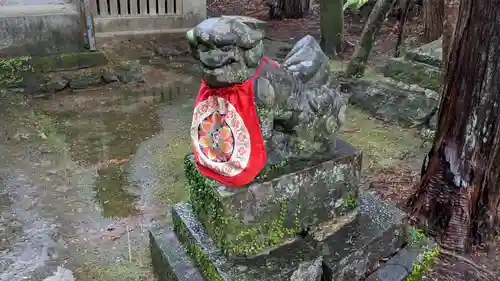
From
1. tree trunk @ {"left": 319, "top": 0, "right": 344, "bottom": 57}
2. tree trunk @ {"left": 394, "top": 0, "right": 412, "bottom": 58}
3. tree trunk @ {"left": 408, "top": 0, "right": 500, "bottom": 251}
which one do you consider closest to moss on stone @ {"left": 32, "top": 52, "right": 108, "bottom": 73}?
tree trunk @ {"left": 319, "top": 0, "right": 344, "bottom": 57}

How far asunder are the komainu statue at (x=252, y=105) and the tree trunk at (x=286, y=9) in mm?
10441

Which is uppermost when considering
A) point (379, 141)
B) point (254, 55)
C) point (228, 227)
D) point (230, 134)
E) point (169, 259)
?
point (254, 55)

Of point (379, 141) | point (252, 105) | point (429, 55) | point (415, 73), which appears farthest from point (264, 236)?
point (429, 55)

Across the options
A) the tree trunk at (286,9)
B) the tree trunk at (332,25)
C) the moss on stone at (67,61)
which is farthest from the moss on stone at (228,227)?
the tree trunk at (286,9)

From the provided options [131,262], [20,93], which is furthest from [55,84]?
[131,262]

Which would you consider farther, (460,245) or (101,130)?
(101,130)

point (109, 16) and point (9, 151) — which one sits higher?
point (109, 16)

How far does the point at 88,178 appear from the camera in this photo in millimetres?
4969

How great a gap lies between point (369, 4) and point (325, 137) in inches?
363

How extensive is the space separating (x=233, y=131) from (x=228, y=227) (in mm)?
582

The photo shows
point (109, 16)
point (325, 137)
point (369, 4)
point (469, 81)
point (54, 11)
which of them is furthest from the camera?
point (369, 4)

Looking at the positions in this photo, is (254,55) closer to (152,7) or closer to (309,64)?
(309,64)

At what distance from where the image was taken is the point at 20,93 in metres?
7.20

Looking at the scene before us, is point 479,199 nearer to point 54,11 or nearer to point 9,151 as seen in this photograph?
point 9,151
